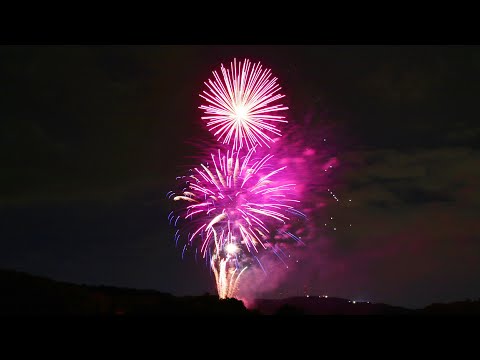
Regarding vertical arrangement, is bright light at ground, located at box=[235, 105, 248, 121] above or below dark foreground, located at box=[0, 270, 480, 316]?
above

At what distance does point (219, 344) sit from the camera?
1030 cm
